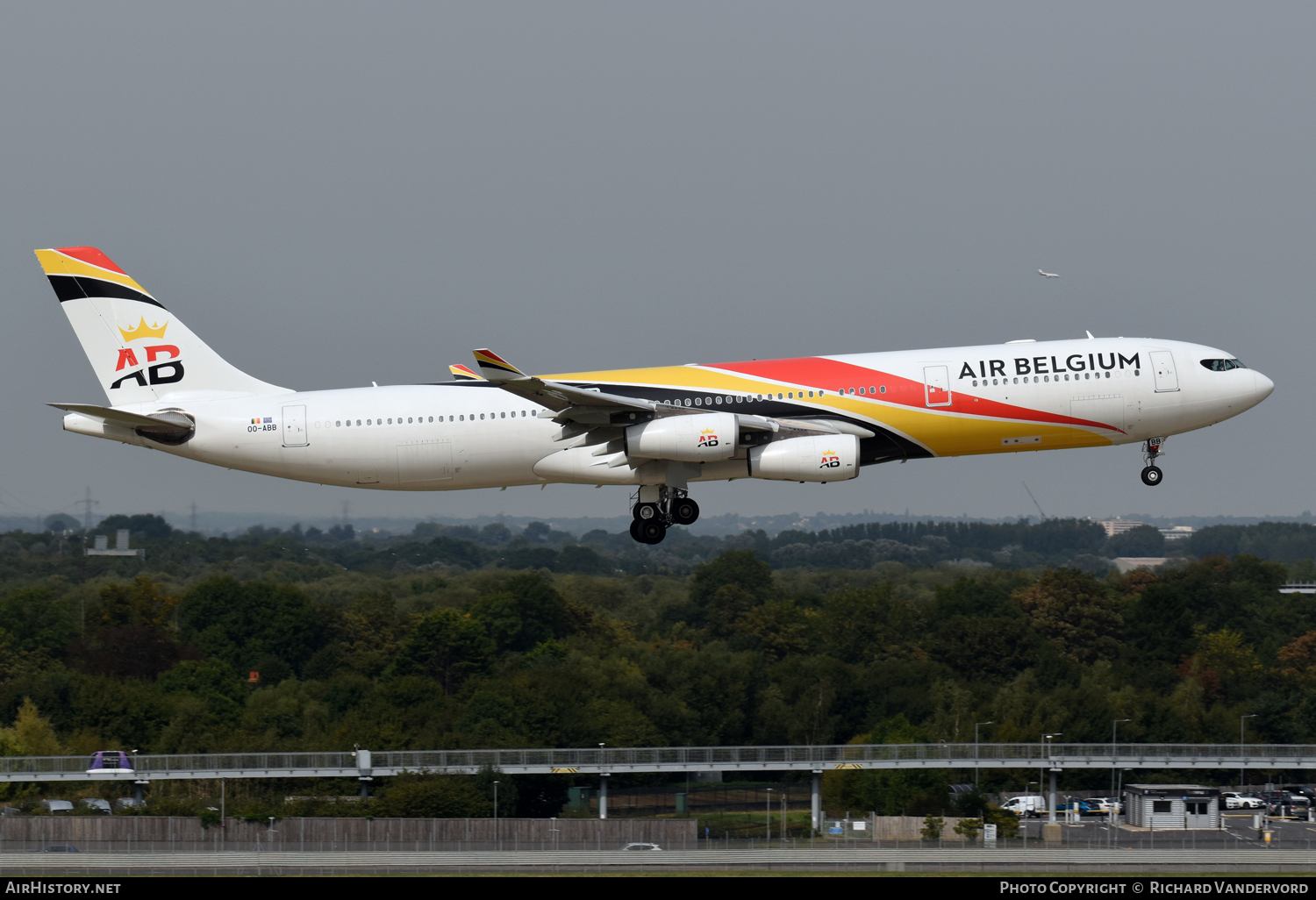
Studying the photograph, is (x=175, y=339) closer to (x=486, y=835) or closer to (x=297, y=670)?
(x=486, y=835)

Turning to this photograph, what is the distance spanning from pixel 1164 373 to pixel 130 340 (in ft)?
118

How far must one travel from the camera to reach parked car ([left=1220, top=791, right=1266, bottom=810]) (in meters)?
89.0

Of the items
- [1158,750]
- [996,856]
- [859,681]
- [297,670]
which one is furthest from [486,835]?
[297,670]

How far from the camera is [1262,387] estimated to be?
53938mm

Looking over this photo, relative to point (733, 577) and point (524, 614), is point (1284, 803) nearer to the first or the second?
point (524, 614)

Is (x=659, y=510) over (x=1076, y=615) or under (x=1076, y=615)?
over

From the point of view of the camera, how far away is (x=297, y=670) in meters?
148

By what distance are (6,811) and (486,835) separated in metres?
25.9

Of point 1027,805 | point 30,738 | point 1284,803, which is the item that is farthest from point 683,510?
point 30,738

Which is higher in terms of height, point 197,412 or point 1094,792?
point 197,412

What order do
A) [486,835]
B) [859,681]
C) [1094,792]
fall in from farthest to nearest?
1. [859,681]
2. [1094,792]
3. [486,835]

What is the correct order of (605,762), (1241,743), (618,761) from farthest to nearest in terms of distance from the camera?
(1241,743), (618,761), (605,762)

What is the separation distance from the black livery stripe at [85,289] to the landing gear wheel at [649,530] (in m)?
20.4

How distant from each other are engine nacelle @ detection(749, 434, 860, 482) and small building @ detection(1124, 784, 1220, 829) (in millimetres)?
37240
